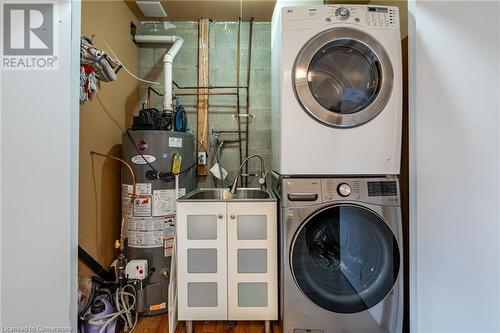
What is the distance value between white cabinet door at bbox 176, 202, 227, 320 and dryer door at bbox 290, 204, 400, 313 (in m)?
0.44

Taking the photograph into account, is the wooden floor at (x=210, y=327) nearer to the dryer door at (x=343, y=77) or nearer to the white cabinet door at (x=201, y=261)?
the white cabinet door at (x=201, y=261)

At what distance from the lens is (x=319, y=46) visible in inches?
50.3

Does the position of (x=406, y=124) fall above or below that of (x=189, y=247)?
above

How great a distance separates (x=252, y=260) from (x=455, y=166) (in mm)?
1141

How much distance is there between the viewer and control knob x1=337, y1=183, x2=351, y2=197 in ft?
4.21

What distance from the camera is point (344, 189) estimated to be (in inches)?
50.8

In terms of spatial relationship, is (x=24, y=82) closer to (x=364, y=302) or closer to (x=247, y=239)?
(x=247, y=239)

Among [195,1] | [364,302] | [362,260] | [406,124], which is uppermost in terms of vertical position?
[195,1]

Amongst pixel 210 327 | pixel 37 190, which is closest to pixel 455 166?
pixel 210 327

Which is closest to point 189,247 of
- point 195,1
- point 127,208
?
point 127,208

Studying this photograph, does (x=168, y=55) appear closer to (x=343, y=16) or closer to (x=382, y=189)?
(x=343, y=16)

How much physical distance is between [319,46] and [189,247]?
53.2 inches

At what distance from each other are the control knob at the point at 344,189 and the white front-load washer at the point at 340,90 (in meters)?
0.07

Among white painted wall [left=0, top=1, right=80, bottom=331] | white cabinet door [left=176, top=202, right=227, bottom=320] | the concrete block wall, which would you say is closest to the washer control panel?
white cabinet door [left=176, top=202, right=227, bottom=320]
